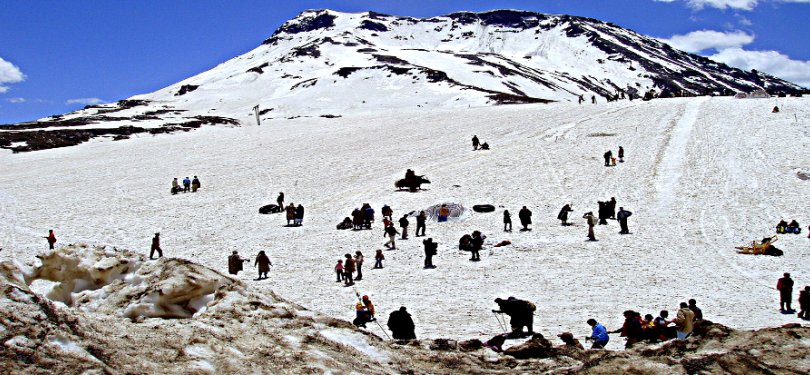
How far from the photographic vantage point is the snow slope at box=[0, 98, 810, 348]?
17438 millimetres

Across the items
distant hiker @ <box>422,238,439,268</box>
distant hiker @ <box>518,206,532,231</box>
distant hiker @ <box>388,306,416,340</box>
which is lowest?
distant hiker @ <box>388,306,416,340</box>

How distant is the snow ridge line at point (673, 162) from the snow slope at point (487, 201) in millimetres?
154

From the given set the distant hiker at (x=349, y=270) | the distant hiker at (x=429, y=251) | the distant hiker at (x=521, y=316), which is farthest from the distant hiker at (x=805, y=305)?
the distant hiker at (x=349, y=270)

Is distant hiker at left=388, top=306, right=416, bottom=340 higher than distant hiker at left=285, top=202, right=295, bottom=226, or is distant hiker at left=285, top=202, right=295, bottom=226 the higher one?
distant hiker at left=285, top=202, right=295, bottom=226

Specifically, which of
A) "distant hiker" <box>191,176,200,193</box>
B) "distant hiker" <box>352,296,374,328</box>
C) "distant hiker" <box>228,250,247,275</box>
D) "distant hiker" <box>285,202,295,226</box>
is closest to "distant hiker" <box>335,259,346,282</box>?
"distant hiker" <box>228,250,247,275</box>

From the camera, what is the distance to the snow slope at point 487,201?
17438 millimetres

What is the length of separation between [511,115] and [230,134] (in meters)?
28.7

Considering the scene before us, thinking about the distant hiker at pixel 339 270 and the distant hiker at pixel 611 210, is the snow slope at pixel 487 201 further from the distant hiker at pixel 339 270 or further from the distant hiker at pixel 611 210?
the distant hiker at pixel 611 210

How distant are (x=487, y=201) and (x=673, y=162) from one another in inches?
553

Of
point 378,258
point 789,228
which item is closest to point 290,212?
point 378,258

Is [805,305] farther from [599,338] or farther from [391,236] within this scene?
[391,236]

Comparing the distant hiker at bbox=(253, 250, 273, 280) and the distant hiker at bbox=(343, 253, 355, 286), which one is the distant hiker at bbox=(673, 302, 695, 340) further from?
the distant hiker at bbox=(253, 250, 273, 280)

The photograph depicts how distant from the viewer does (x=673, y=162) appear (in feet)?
129

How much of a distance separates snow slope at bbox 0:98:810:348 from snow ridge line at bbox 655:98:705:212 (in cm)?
15
